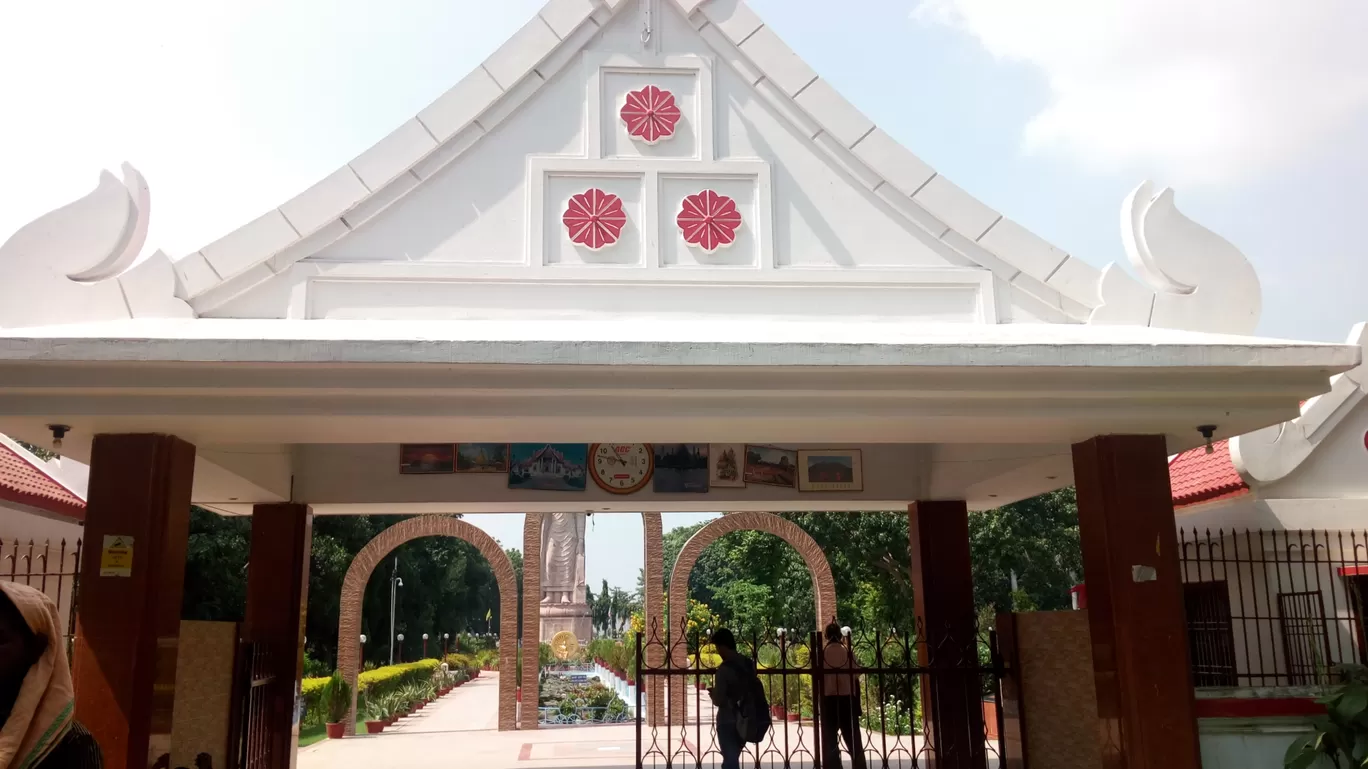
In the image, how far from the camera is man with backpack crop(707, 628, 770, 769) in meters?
7.02

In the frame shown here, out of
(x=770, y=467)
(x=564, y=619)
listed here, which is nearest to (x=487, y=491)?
(x=770, y=467)

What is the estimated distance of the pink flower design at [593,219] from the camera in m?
6.37

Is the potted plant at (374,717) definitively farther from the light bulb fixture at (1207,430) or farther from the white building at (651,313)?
the light bulb fixture at (1207,430)

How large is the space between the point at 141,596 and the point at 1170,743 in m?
5.52

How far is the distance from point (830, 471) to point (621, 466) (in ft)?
6.03

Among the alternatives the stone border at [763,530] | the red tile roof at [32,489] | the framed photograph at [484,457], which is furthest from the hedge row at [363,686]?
the framed photograph at [484,457]

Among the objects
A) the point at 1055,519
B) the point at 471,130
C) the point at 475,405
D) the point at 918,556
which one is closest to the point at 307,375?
the point at 475,405

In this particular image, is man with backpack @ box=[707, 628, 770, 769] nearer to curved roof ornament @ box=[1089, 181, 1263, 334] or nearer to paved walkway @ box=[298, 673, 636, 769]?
curved roof ornament @ box=[1089, 181, 1263, 334]

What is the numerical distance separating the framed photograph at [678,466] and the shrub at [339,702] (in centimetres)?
831

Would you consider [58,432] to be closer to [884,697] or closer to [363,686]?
[884,697]

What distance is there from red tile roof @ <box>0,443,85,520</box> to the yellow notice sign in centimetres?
379

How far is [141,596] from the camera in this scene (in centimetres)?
540

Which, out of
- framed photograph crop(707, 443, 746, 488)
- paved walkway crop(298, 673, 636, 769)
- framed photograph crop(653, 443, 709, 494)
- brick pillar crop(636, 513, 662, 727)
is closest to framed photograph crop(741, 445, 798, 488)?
framed photograph crop(707, 443, 746, 488)

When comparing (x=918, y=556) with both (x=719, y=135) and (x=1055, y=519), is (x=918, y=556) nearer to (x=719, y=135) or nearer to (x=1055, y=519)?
(x=719, y=135)
